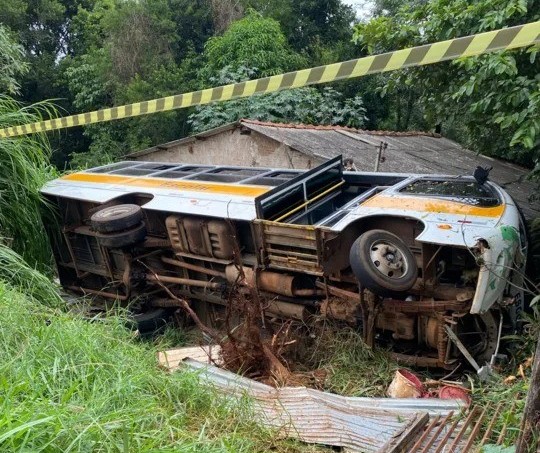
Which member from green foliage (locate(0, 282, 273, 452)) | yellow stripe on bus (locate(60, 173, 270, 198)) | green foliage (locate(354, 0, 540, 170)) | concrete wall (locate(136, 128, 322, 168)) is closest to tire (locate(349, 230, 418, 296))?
green foliage (locate(354, 0, 540, 170))

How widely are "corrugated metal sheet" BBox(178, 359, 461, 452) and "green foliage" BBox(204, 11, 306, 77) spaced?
14826mm

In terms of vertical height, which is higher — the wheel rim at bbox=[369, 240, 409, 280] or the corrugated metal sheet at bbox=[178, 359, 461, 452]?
the wheel rim at bbox=[369, 240, 409, 280]

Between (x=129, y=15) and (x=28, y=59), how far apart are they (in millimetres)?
6435

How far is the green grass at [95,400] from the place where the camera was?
2.30 m

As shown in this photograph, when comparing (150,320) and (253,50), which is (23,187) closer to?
(150,320)

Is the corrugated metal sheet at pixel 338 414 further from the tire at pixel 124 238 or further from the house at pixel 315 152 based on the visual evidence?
the house at pixel 315 152

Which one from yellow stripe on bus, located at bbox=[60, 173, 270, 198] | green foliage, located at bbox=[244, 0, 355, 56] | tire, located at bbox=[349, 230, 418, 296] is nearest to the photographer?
tire, located at bbox=[349, 230, 418, 296]

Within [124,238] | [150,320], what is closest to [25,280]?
[124,238]

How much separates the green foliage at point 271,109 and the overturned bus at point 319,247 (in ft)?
27.6

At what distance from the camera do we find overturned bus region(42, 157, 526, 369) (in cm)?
473

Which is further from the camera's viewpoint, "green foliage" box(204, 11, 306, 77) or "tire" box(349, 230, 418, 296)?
"green foliage" box(204, 11, 306, 77)

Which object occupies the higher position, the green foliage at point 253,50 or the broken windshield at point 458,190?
the green foliage at point 253,50

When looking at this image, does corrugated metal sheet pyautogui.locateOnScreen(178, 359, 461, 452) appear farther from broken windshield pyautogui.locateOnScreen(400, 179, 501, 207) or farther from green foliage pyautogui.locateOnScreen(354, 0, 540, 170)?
green foliage pyautogui.locateOnScreen(354, 0, 540, 170)

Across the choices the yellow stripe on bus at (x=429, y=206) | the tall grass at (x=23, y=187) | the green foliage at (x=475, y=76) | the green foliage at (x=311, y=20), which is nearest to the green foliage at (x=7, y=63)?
the tall grass at (x=23, y=187)
